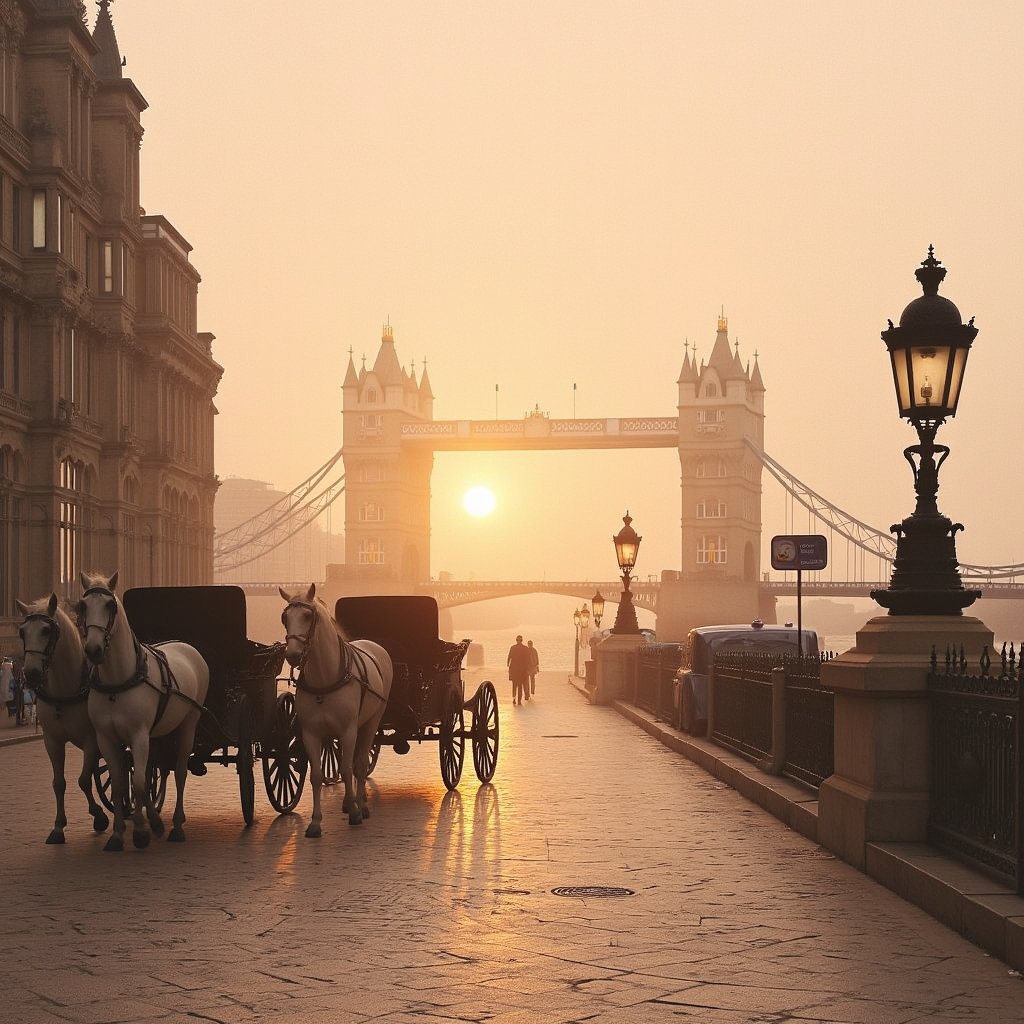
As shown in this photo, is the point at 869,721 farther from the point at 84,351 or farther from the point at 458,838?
the point at 84,351

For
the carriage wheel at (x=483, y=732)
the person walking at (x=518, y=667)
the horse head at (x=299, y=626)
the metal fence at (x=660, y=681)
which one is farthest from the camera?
the person walking at (x=518, y=667)

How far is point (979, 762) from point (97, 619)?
541 centimetres

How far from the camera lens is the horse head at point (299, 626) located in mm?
11219

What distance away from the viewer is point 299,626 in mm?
11383

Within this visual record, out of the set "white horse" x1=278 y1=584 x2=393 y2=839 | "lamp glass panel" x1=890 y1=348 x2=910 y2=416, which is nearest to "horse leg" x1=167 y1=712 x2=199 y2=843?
"white horse" x1=278 y1=584 x2=393 y2=839

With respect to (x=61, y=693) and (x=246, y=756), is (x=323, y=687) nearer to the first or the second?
(x=246, y=756)

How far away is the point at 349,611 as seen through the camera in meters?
14.8

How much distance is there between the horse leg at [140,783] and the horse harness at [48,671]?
22.5 inches

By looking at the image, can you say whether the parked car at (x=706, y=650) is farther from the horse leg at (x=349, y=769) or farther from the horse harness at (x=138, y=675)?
the horse harness at (x=138, y=675)

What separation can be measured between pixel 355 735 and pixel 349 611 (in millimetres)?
2841

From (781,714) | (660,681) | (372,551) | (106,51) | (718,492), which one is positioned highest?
(106,51)

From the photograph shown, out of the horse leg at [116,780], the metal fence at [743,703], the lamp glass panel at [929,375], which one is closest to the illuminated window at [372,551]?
the metal fence at [743,703]

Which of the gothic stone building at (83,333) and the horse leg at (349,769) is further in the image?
the gothic stone building at (83,333)

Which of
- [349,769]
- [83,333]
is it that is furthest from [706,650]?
[83,333]
